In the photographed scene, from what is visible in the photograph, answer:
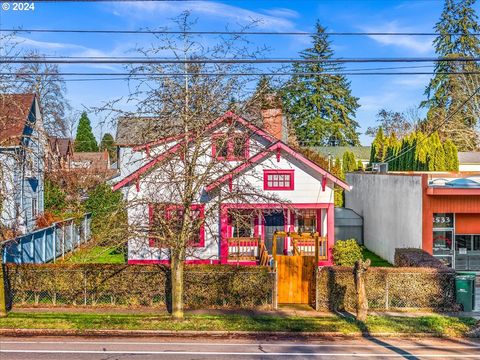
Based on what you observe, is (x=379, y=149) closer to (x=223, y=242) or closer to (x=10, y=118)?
(x=223, y=242)

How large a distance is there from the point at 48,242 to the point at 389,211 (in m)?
17.1

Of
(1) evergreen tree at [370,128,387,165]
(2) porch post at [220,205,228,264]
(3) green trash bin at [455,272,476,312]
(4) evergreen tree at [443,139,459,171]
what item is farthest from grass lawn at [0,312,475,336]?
(1) evergreen tree at [370,128,387,165]

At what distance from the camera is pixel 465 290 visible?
16.5 metres

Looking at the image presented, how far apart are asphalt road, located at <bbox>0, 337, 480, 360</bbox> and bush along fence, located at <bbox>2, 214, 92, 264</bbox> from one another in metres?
5.92

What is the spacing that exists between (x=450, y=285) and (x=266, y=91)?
8.66 m

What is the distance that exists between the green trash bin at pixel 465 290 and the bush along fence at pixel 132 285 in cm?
596

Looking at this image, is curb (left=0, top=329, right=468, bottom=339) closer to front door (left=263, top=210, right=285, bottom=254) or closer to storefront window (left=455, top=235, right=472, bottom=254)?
storefront window (left=455, top=235, right=472, bottom=254)

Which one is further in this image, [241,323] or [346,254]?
[346,254]

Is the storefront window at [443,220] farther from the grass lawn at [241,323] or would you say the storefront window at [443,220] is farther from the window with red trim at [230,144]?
the window with red trim at [230,144]

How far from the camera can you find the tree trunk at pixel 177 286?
15328 mm

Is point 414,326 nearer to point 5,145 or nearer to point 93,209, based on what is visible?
point 5,145

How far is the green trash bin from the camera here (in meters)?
16.5

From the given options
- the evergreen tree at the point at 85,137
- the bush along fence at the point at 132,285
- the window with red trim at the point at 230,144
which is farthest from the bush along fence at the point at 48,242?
the evergreen tree at the point at 85,137

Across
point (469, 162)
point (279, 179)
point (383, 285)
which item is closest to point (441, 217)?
point (383, 285)
